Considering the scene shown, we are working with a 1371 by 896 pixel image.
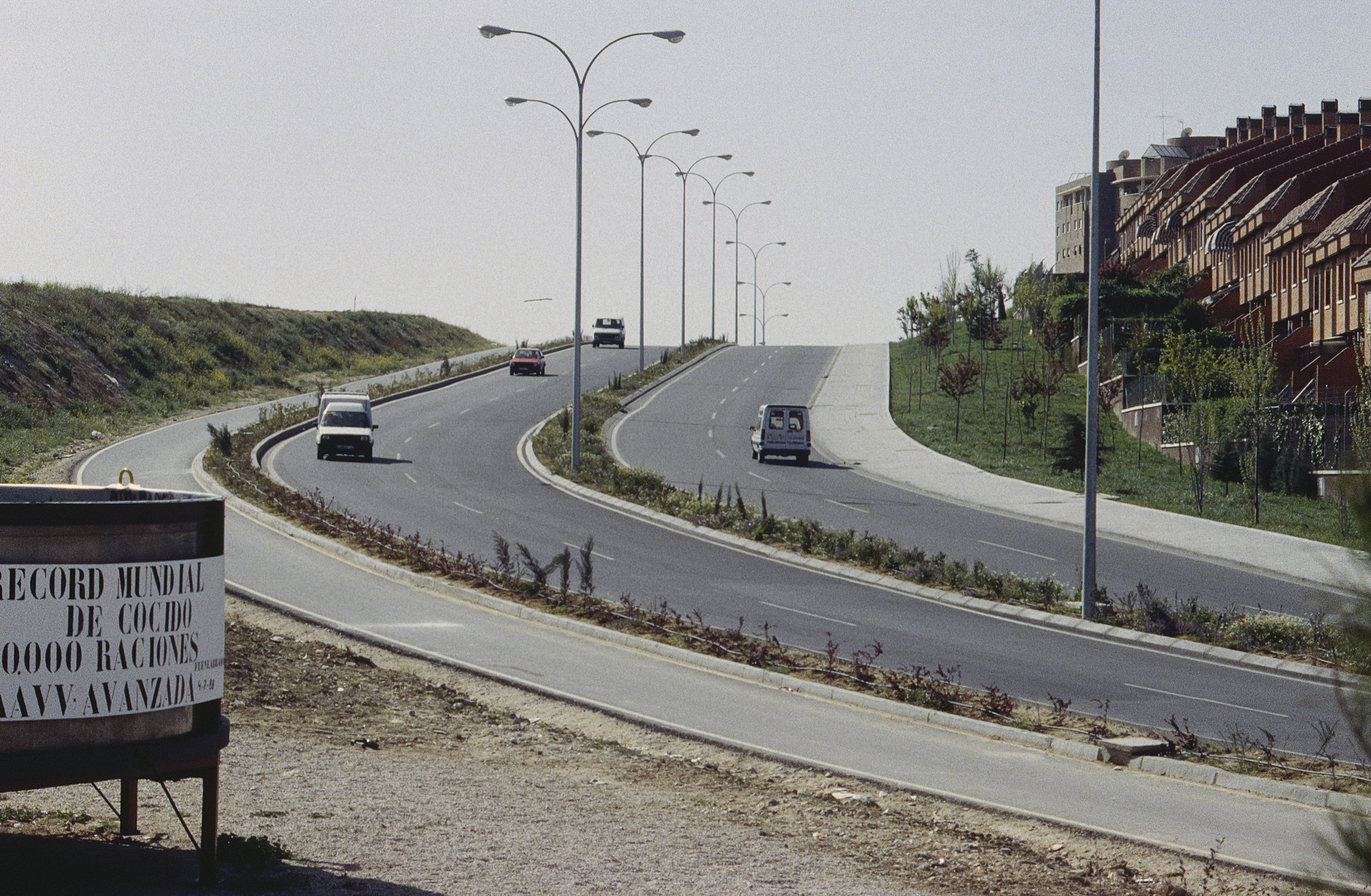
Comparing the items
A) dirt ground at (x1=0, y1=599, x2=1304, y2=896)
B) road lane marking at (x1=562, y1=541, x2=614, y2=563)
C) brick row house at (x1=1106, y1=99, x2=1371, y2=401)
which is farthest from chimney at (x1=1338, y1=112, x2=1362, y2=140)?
dirt ground at (x1=0, y1=599, x2=1304, y2=896)

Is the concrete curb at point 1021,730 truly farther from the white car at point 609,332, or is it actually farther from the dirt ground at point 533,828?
the white car at point 609,332

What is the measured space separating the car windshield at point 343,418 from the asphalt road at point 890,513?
821 cm

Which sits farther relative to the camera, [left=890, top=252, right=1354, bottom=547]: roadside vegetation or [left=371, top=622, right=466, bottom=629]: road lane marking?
[left=890, top=252, right=1354, bottom=547]: roadside vegetation

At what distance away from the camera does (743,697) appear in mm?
14586

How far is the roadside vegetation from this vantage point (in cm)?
3656

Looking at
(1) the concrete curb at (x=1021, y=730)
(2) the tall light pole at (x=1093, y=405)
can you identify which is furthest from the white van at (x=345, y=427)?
(2) the tall light pole at (x=1093, y=405)

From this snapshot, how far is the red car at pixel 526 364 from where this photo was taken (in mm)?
70250

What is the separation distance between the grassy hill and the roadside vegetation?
29.9 metres

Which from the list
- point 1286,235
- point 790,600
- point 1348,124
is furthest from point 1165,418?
point 1348,124

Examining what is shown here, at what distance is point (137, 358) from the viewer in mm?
62250

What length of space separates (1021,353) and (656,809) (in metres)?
69.3

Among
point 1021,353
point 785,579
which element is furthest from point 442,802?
point 1021,353

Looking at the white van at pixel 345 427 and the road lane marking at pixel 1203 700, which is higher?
the white van at pixel 345 427

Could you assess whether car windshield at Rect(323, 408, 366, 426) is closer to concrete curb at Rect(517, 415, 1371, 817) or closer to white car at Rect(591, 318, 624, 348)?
concrete curb at Rect(517, 415, 1371, 817)
